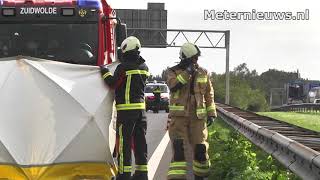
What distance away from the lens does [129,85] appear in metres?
8.14

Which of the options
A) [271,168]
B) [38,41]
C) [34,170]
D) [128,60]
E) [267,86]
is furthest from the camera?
[267,86]

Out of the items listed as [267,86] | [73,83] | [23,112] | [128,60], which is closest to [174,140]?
[128,60]

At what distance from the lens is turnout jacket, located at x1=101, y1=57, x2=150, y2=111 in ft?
26.5

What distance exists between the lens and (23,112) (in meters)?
6.97

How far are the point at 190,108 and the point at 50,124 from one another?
2.13 metres

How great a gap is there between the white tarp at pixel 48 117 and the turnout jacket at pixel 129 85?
1.84 feet

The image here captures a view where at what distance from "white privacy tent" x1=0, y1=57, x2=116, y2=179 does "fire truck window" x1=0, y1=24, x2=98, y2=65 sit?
7.62 ft

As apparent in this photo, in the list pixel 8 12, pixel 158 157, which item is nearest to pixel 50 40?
pixel 8 12

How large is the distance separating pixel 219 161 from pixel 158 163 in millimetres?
2101

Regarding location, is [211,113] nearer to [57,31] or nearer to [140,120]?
[140,120]

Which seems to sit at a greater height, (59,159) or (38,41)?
(38,41)

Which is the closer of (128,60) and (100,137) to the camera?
(100,137)

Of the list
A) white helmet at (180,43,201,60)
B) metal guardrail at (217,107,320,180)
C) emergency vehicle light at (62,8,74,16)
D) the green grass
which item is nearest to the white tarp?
white helmet at (180,43,201,60)

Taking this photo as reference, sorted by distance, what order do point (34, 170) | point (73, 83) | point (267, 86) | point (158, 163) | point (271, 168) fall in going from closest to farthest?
1. point (34, 170)
2. point (73, 83)
3. point (271, 168)
4. point (158, 163)
5. point (267, 86)
